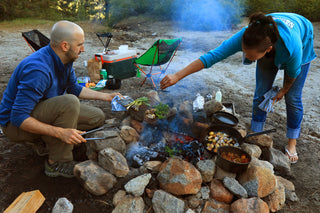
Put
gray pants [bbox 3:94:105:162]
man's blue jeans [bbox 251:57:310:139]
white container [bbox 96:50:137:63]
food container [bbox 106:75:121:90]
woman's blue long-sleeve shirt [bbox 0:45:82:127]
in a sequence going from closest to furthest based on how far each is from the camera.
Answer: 1. woman's blue long-sleeve shirt [bbox 0:45:82:127]
2. gray pants [bbox 3:94:105:162]
3. man's blue jeans [bbox 251:57:310:139]
4. food container [bbox 106:75:121:90]
5. white container [bbox 96:50:137:63]

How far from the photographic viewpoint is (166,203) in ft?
6.72

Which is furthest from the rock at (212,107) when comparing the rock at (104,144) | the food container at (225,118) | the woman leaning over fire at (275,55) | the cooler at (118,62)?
the cooler at (118,62)

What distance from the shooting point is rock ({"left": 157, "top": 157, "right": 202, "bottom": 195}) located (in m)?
2.15

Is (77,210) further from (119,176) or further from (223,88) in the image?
(223,88)

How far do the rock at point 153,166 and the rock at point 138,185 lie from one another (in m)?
0.16

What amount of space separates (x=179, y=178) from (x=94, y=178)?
0.84m

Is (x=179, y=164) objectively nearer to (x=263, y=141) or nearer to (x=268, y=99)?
(x=263, y=141)

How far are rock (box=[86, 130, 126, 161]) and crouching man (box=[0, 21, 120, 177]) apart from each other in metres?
0.23

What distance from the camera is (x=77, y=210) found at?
6.80 feet

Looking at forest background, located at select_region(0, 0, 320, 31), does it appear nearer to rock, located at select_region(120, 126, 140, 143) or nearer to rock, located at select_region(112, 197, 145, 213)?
rock, located at select_region(120, 126, 140, 143)

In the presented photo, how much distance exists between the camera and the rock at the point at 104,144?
2.50 m

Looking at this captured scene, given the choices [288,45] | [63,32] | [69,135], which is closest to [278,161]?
[288,45]

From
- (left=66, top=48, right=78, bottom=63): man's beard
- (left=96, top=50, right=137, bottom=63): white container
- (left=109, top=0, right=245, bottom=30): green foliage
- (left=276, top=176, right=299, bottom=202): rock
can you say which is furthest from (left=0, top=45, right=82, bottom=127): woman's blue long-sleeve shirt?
(left=109, top=0, right=245, bottom=30): green foliage

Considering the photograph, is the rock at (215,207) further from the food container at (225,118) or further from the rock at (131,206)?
the food container at (225,118)
